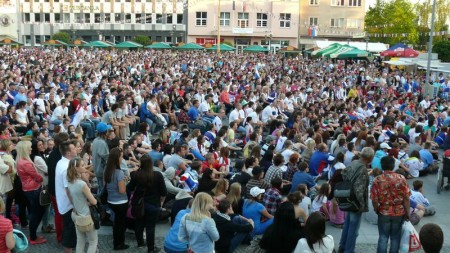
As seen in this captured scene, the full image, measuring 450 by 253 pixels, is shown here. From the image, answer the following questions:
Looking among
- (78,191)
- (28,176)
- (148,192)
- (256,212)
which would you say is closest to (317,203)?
(256,212)

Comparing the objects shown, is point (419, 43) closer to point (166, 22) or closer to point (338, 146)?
point (166, 22)

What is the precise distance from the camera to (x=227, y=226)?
6867 mm

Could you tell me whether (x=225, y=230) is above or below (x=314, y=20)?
below

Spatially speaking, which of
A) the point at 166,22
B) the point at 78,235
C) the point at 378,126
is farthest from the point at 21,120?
the point at 166,22

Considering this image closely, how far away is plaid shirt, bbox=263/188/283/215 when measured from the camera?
8.11 meters

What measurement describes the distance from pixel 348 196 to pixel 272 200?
1445 millimetres

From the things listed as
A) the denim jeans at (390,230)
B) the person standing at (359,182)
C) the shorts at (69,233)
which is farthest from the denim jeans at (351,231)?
the shorts at (69,233)

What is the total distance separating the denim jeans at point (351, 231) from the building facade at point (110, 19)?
6687 cm

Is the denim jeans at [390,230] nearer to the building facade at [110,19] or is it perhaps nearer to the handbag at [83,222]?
the handbag at [83,222]

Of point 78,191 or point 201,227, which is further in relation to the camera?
point 78,191

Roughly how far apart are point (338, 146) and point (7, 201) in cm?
722

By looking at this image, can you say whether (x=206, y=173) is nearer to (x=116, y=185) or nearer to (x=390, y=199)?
(x=116, y=185)

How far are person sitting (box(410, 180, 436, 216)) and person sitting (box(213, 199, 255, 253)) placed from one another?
12.5 feet

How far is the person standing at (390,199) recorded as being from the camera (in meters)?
6.70
